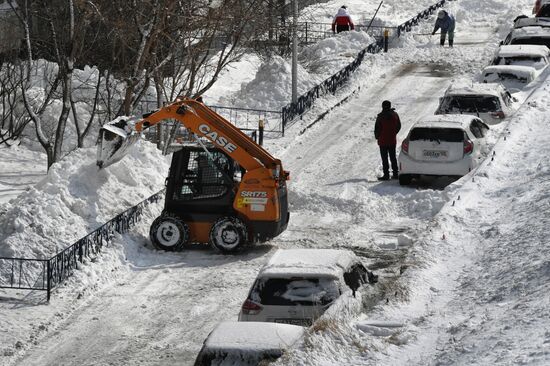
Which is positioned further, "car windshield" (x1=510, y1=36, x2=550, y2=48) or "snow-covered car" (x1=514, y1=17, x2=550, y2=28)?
"snow-covered car" (x1=514, y1=17, x2=550, y2=28)

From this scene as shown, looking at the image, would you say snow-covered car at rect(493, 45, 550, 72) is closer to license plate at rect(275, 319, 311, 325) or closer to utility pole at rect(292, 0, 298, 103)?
utility pole at rect(292, 0, 298, 103)

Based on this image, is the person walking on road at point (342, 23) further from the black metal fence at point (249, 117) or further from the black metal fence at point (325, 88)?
the black metal fence at point (249, 117)

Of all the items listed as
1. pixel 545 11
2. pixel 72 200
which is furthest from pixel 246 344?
pixel 545 11

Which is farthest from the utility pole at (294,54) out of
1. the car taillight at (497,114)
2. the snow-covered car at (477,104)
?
the car taillight at (497,114)

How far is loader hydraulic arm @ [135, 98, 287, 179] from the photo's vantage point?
20.8 m

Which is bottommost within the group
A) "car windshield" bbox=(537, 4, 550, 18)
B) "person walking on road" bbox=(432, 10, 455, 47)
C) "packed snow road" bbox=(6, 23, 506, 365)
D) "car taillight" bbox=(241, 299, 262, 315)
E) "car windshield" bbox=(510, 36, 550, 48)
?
"packed snow road" bbox=(6, 23, 506, 365)

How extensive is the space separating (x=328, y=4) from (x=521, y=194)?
39.8m

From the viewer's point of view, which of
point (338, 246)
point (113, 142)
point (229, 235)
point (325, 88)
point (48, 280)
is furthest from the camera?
point (325, 88)

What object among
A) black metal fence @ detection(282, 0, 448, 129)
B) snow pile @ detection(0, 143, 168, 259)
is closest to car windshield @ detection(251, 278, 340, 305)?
snow pile @ detection(0, 143, 168, 259)

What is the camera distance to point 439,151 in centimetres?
2461

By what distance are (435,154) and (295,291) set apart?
10.4 m

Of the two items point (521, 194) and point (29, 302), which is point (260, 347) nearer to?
point (29, 302)

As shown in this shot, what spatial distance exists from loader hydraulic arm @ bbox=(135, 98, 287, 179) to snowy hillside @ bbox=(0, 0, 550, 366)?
1644 mm

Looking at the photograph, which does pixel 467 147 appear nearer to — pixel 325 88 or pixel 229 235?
pixel 229 235
